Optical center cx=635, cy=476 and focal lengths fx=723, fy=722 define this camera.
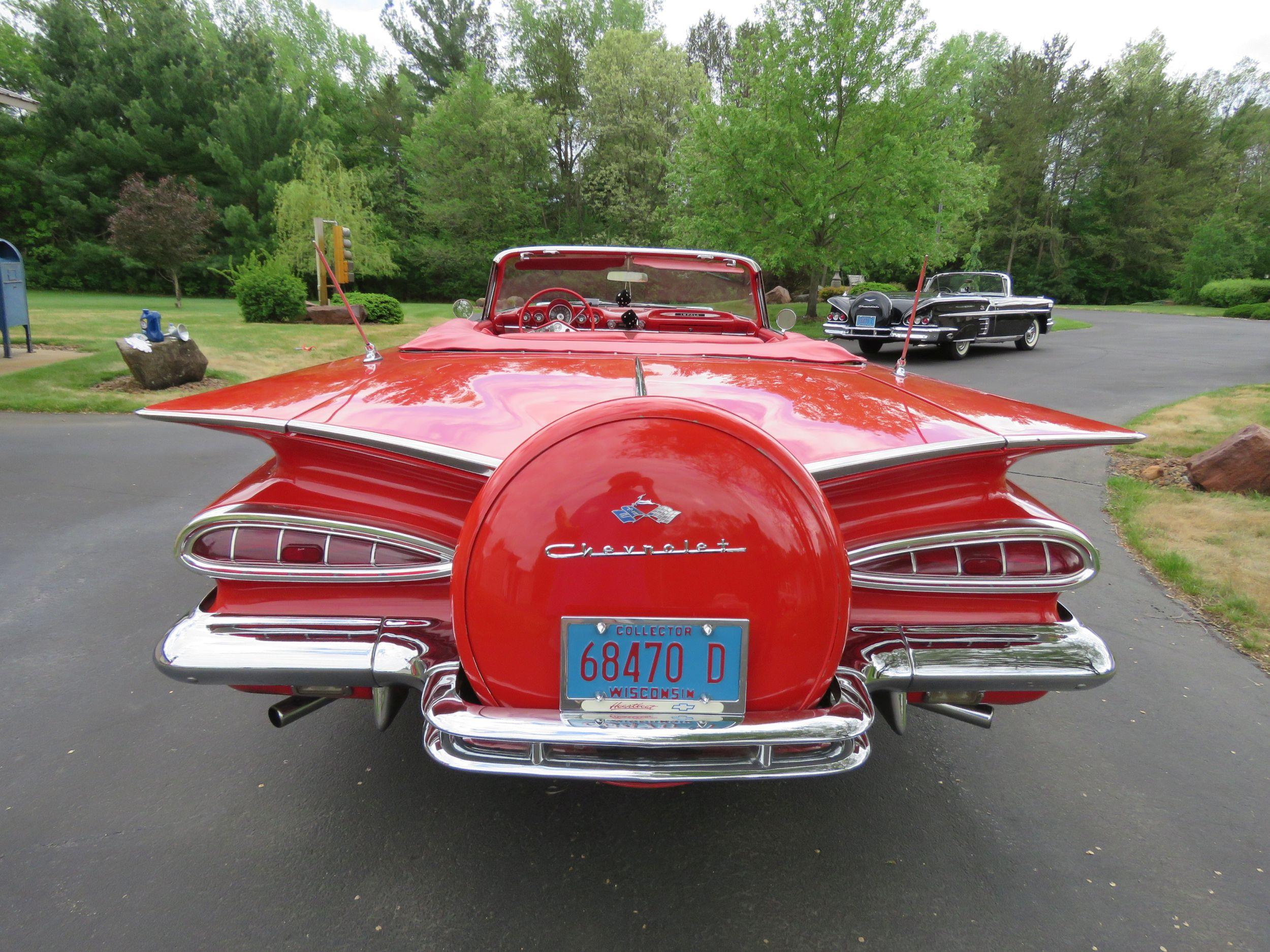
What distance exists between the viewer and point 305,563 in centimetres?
179

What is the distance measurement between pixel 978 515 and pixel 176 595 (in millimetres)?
3616

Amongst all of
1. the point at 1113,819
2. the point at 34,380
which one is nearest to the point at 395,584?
the point at 1113,819

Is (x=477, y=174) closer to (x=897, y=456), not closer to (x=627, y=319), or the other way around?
(x=627, y=319)

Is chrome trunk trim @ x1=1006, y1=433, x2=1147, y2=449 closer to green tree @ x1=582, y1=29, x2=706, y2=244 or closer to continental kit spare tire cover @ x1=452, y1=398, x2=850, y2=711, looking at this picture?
continental kit spare tire cover @ x1=452, y1=398, x2=850, y2=711

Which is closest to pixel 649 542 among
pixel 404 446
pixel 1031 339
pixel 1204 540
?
pixel 404 446

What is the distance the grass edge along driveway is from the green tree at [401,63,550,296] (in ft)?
90.5

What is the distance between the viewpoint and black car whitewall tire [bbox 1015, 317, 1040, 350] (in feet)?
50.0

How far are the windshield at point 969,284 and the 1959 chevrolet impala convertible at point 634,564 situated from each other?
13390mm

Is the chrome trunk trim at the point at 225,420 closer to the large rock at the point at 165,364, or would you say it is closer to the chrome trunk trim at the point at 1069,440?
the chrome trunk trim at the point at 1069,440

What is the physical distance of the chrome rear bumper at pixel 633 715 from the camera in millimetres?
1521

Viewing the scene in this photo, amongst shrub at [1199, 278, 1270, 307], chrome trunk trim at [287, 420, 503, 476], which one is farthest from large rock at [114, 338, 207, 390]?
shrub at [1199, 278, 1270, 307]

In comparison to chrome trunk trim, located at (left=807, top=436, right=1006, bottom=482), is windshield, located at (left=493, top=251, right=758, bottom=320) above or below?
above

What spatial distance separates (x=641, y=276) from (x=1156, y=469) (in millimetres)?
4922

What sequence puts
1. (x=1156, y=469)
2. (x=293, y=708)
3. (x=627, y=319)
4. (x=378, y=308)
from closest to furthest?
1. (x=293, y=708)
2. (x=627, y=319)
3. (x=1156, y=469)
4. (x=378, y=308)
